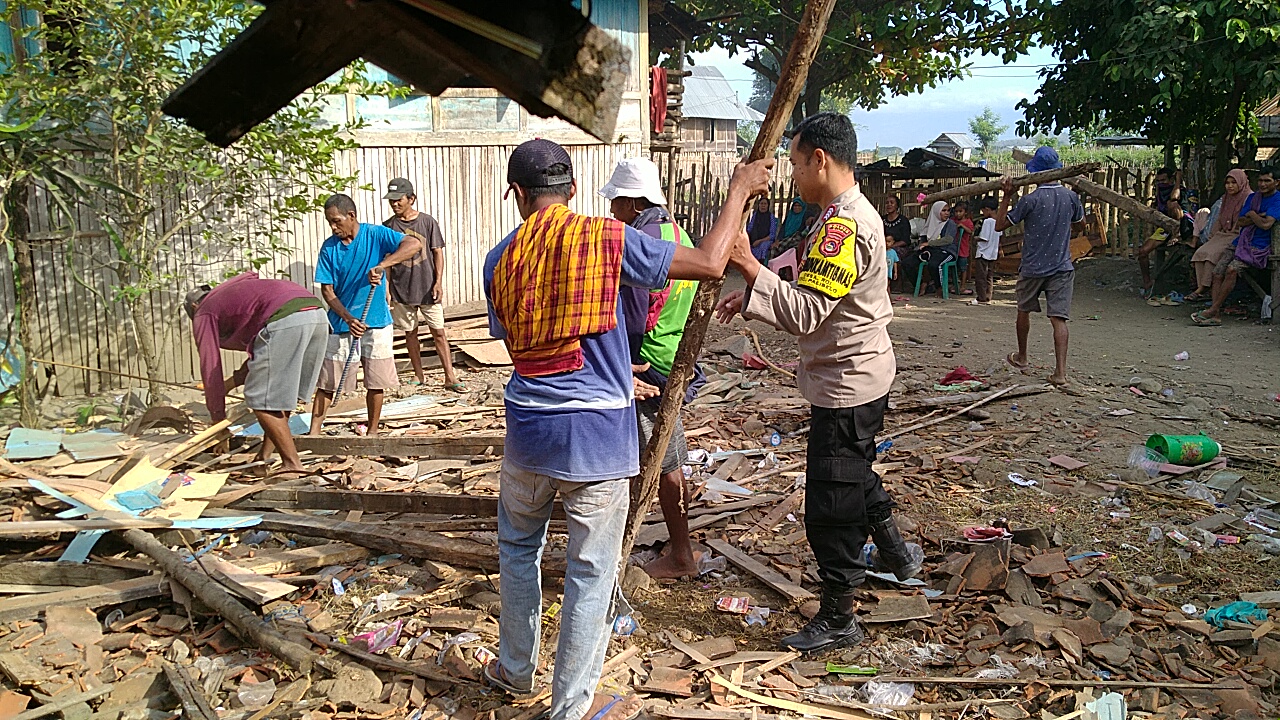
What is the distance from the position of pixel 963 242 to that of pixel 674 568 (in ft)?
41.0

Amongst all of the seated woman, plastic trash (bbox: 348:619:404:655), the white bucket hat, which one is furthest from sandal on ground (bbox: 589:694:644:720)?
the seated woman

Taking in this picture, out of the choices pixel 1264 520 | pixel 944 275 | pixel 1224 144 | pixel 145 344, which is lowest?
pixel 1264 520

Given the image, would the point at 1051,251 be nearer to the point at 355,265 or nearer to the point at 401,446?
the point at 401,446

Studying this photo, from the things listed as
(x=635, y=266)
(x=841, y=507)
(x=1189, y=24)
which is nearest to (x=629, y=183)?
(x=635, y=266)

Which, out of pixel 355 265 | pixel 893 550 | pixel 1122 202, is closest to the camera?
pixel 893 550

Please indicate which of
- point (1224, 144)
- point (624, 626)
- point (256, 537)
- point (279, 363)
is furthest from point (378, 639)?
point (1224, 144)

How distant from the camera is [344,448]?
23.2 ft

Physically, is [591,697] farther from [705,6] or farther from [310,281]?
[705,6]

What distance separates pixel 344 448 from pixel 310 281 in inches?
155

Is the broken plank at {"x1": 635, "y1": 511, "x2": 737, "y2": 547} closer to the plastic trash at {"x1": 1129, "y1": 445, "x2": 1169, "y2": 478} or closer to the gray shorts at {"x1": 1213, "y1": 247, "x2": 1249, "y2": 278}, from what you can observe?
the plastic trash at {"x1": 1129, "y1": 445, "x2": 1169, "y2": 478}

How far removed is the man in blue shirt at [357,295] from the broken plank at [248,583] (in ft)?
8.89

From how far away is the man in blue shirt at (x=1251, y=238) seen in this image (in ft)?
39.7

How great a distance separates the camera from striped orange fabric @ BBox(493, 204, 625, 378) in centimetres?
336

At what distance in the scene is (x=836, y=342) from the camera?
13.5 feet
